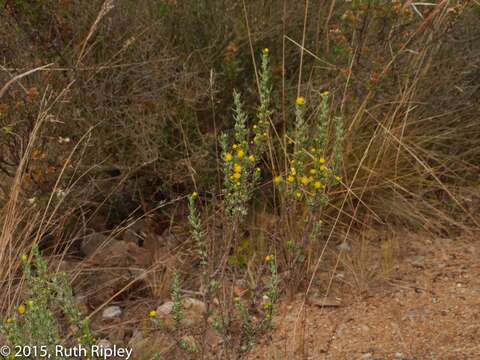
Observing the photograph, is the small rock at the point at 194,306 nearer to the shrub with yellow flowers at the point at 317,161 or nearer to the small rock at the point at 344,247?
the small rock at the point at 344,247

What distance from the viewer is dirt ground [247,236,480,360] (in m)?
2.28

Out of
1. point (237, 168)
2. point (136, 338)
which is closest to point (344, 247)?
point (136, 338)

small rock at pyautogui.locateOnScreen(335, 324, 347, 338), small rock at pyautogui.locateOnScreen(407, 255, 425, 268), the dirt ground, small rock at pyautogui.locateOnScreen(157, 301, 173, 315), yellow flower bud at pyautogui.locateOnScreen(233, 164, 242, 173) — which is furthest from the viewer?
small rock at pyautogui.locateOnScreen(407, 255, 425, 268)

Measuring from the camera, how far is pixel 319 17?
3.37 meters

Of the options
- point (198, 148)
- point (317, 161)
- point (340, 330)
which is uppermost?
point (317, 161)

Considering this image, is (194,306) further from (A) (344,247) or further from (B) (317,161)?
(B) (317,161)

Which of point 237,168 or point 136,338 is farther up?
point 237,168

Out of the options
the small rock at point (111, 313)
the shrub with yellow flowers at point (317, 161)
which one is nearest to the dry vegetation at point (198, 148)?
the small rock at point (111, 313)

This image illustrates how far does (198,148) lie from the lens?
301 cm

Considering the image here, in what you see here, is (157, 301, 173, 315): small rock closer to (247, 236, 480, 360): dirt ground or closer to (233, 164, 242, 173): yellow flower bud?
(247, 236, 480, 360): dirt ground

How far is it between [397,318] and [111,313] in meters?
1.15

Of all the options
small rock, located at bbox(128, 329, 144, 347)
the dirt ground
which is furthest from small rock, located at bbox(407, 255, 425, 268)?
small rock, located at bbox(128, 329, 144, 347)

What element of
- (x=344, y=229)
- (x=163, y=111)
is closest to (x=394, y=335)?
(x=344, y=229)

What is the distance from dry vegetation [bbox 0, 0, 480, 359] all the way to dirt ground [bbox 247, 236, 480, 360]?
1.2 inches
